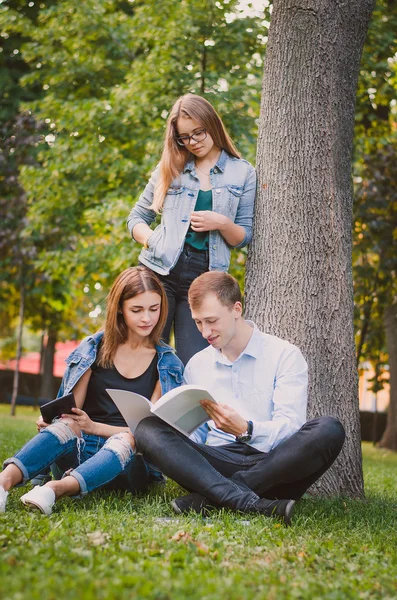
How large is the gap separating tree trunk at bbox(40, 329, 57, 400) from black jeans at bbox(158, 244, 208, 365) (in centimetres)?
1404

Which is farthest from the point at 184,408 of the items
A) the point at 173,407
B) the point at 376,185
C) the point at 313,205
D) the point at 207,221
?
the point at 376,185

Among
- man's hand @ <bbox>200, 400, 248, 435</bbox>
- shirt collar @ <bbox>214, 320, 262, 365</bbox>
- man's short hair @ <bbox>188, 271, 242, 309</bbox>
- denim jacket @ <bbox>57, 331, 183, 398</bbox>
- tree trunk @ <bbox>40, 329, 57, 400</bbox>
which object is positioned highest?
man's short hair @ <bbox>188, 271, 242, 309</bbox>

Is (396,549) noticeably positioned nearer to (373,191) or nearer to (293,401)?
(293,401)

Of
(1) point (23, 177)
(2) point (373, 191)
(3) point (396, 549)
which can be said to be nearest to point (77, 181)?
(1) point (23, 177)

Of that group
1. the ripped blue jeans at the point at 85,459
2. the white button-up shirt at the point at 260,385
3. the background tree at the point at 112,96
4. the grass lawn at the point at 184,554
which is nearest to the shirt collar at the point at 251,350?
the white button-up shirt at the point at 260,385

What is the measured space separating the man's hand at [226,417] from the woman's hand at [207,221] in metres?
1.21

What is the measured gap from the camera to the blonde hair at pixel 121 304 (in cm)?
416

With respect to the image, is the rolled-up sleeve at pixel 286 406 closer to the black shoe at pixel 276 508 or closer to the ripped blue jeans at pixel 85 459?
the black shoe at pixel 276 508

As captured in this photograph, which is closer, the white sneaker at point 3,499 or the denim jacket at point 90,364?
the white sneaker at point 3,499

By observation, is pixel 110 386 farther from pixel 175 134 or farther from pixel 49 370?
pixel 49 370

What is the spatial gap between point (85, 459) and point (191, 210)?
1.62m

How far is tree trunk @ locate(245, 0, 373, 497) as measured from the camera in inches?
182

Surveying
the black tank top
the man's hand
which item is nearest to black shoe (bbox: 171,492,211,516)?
the man's hand

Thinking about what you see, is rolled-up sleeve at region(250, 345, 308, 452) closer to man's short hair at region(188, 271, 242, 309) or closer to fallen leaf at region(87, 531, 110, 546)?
man's short hair at region(188, 271, 242, 309)
